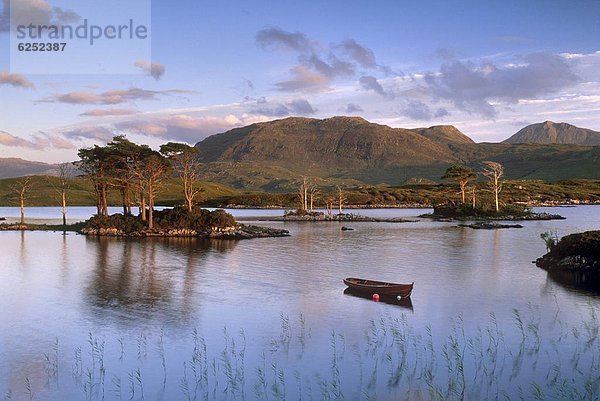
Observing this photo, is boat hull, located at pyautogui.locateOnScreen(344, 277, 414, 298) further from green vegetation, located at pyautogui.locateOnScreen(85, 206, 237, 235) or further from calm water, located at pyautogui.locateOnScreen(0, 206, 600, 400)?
green vegetation, located at pyautogui.locateOnScreen(85, 206, 237, 235)

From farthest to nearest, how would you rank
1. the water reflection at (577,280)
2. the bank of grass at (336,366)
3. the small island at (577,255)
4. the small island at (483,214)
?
the small island at (483,214) < the small island at (577,255) < the water reflection at (577,280) < the bank of grass at (336,366)

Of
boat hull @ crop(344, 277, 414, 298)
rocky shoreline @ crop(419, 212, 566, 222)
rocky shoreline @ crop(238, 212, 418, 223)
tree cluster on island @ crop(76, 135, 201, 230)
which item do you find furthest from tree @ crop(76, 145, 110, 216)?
rocky shoreline @ crop(419, 212, 566, 222)

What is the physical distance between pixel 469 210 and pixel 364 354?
9768 centimetres

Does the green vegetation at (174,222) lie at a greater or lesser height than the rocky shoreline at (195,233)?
greater

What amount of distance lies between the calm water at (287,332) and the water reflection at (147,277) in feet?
0.61

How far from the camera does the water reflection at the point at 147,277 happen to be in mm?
29812

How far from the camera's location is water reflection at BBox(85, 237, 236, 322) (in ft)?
97.8

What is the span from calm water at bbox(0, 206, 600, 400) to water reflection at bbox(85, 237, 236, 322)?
19 centimetres

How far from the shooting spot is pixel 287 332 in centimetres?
2503

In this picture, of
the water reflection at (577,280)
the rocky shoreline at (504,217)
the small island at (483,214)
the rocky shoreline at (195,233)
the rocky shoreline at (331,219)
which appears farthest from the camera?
the rocky shoreline at (331,219)

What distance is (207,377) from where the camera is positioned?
19531mm

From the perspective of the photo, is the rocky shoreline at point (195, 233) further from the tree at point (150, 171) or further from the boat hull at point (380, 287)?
the boat hull at point (380, 287)

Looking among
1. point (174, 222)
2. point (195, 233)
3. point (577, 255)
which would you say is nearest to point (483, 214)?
point (195, 233)

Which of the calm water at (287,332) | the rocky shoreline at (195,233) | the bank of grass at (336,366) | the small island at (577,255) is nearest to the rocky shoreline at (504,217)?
the rocky shoreline at (195,233)
